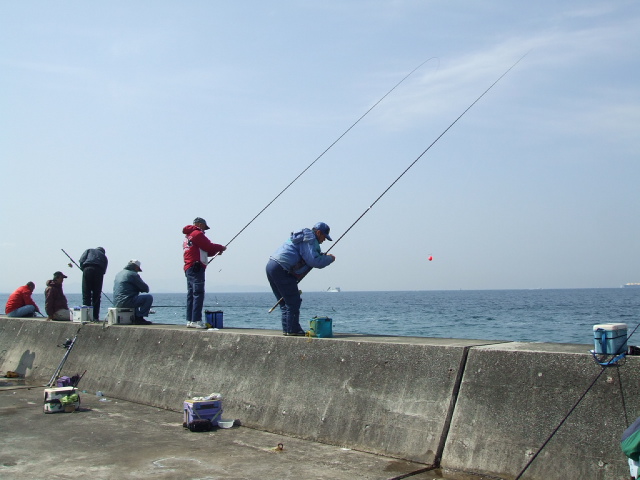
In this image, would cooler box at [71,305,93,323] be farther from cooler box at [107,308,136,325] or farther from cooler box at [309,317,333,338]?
cooler box at [309,317,333,338]

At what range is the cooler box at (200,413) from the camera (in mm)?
5949

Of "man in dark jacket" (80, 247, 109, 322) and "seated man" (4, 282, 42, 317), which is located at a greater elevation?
"man in dark jacket" (80, 247, 109, 322)

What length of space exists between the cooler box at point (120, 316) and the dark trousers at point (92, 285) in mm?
1247

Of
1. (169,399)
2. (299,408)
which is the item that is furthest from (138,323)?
(299,408)

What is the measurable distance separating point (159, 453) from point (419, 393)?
2082mm

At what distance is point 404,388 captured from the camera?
521 cm

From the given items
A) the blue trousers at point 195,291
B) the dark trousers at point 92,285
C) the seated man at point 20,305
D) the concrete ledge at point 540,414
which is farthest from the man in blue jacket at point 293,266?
the seated man at point 20,305

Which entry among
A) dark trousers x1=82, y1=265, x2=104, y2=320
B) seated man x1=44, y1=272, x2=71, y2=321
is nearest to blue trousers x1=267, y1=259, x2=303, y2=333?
dark trousers x1=82, y1=265, x2=104, y2=320

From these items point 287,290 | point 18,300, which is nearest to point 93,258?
point 18,300

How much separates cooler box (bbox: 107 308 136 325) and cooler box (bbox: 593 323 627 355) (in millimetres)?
6484

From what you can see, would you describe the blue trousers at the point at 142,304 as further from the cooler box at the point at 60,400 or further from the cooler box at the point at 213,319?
the cooler box at the point at 60,400

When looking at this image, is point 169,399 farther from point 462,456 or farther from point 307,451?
point 462,456

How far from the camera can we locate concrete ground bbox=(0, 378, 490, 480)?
462cm

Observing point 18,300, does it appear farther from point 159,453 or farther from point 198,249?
point 159,453
